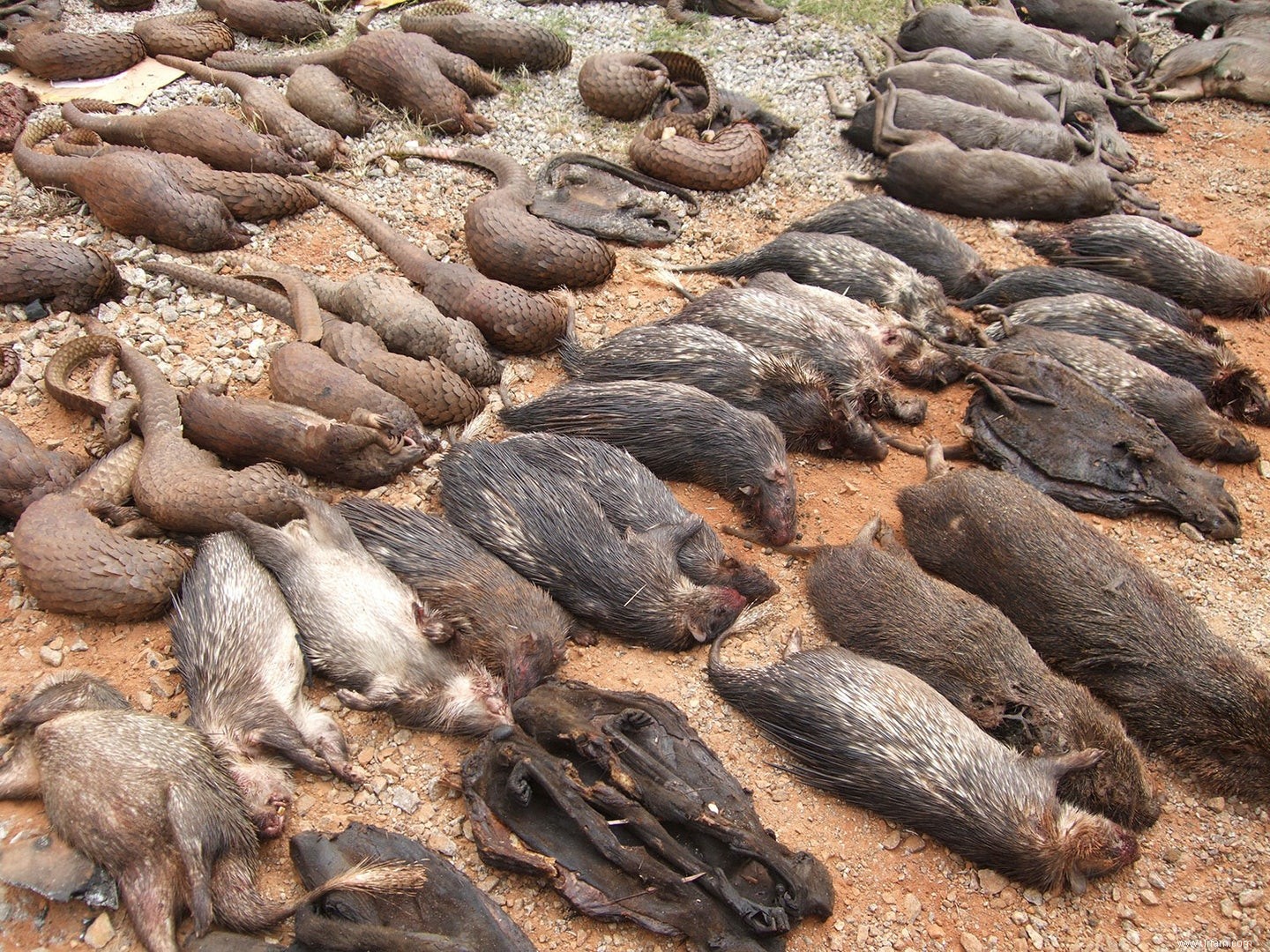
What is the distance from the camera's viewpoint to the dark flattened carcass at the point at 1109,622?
3.81 meters

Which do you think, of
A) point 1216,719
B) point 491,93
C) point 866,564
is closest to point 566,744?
point 866,564

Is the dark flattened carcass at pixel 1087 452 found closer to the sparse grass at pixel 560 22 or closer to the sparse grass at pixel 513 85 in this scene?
→ the sparse grass at pixel 513 85

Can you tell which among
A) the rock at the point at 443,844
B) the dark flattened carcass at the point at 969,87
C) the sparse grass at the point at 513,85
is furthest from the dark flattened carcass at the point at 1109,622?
the sparse grass at the point at 513,85

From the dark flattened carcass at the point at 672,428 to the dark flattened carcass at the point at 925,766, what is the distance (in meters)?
1.36

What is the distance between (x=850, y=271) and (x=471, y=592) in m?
3.81

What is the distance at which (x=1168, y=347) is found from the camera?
19.5ft

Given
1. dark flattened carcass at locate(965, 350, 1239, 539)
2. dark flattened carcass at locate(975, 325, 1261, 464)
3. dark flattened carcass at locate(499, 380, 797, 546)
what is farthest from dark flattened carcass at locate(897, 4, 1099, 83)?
dark flattened carcass at locate(499, 380, 797, 546)

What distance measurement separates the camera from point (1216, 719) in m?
3.81

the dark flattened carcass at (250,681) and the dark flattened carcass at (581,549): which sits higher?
the dark flattened carcass at (581,549)

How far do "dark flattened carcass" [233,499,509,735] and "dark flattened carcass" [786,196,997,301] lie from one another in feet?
14.4

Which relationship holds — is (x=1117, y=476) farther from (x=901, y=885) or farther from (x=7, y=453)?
(x=7, y=453)

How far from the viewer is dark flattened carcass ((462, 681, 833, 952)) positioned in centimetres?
311

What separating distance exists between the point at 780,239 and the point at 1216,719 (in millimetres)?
4145

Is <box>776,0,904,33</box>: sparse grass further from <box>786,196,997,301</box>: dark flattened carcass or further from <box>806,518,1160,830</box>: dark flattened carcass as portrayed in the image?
<box>806,518,1160,830</box>: dark flattened carcass
